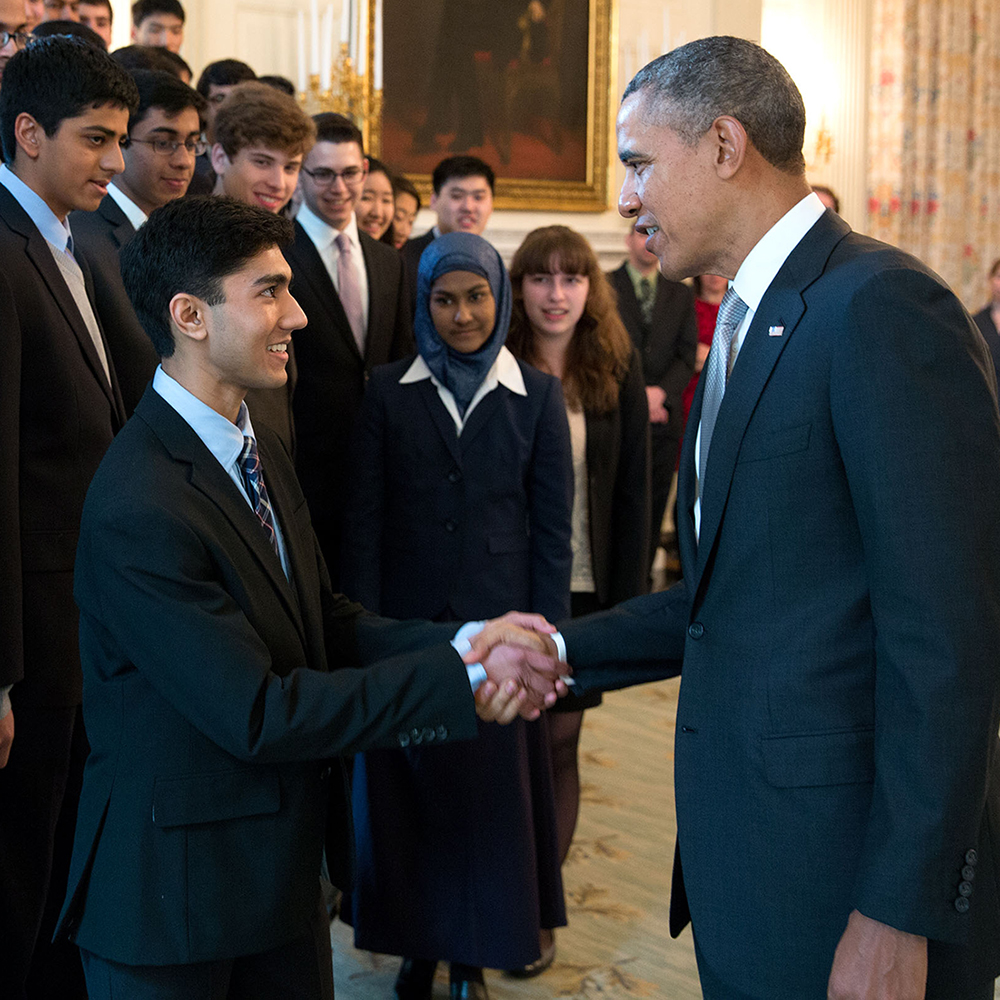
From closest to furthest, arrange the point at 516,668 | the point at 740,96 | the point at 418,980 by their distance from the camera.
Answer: the point at 740,96, the point at 516,668, the point at 418,980

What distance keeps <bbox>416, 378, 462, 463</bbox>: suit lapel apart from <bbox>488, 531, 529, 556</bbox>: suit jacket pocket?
0.67ft

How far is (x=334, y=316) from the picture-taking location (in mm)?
3305

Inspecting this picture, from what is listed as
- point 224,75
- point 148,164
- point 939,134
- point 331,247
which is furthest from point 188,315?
point 939,134

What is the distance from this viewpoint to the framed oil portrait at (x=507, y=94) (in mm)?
6844

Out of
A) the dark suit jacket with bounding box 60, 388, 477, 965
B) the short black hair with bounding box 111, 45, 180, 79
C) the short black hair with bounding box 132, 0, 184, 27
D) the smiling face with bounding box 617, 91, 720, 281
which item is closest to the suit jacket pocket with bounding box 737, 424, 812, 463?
the smiling face with bounding box 617, 91, 720, 281

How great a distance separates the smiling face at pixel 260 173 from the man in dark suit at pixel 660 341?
6.44 feet

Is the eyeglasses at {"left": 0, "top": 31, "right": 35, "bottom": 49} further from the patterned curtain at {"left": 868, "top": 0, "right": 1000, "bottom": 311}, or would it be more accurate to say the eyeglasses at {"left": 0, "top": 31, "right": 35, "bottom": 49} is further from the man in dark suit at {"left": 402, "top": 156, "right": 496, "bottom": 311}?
the patterned curtain at {"left": 868, "top": 0, "right": 1000, "bottom": 311}

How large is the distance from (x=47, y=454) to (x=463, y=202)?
8.86 ft

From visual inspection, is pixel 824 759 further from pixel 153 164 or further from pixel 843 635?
pixel 153 164

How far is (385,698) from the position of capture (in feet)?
5.45

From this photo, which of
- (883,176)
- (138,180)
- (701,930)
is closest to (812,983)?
(701,930)

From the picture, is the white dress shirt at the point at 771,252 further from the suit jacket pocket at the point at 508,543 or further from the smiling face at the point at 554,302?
the smiling face at the point at 554,302

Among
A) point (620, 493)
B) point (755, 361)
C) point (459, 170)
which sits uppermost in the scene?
point (459, 170)

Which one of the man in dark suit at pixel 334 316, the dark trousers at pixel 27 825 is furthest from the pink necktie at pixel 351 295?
the dark trousers at pixel 27 825
